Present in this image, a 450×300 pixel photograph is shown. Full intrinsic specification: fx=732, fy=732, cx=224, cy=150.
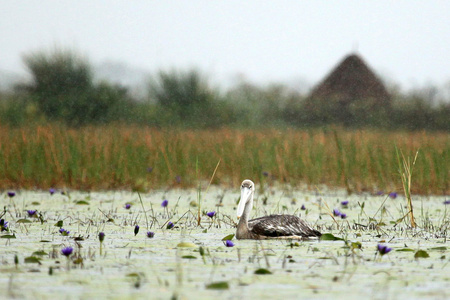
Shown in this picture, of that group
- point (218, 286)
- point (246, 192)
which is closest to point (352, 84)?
point (246, 192)

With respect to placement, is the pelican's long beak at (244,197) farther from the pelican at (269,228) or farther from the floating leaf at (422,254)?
the floating leaf at (422,254)

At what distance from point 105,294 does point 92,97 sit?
1040 inches

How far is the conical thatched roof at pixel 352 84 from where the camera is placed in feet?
104

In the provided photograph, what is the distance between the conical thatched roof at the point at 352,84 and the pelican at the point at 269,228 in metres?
25.5

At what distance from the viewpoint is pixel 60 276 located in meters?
4.40

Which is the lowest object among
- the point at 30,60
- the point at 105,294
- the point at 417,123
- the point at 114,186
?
the point at 105,294

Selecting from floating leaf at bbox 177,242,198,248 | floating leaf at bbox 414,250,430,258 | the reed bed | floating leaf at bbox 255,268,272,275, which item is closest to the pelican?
floating leaf at bbox 177,242,198,248

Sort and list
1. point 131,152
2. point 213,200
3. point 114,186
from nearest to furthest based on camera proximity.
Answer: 1. point 213,200
2. point 114,186
3. point 131,152

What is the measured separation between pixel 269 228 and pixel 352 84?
1037 inches

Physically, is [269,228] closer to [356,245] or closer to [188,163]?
[356,245]

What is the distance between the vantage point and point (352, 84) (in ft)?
105

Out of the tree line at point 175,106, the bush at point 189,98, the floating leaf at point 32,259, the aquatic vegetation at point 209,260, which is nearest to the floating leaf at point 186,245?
the aquatic vegetation at point 209,260

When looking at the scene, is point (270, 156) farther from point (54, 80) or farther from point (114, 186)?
point (54, 80)

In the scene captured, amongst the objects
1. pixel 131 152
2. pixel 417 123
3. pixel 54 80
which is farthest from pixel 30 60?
pixel 131 152
